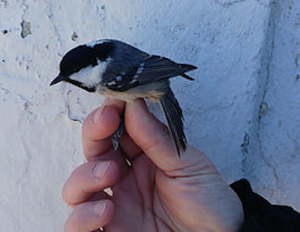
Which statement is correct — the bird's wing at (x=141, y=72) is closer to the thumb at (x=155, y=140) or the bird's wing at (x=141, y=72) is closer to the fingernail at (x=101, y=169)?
the thumb at (x=155, y=140)

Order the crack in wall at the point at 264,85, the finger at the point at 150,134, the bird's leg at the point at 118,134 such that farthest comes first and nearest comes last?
the crack in wall at the point at 264,85
the bird's leg at the point at 118,134
the finger at the point at 150,134

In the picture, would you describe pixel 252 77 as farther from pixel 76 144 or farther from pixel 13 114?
pixel 13 114

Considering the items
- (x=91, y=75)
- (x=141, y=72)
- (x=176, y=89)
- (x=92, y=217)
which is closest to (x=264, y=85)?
(x=176, y=89)

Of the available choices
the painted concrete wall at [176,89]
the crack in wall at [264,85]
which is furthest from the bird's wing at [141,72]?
the crack in wall at [264,85]

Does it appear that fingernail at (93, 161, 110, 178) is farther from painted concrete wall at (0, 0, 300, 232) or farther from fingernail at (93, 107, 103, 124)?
painted concrete wall at (0, 0, 300, 232)

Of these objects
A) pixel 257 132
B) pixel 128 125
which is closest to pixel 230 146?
pixel 257 132

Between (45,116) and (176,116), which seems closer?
(176,116)
